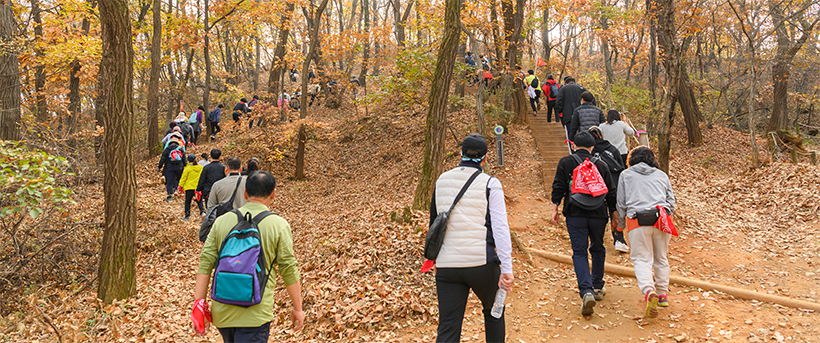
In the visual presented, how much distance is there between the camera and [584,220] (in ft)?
15.9

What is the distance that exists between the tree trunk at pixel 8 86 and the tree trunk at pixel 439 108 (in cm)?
895

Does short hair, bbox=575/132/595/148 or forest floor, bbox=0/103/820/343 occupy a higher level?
short hair, bbox=575/132/595/148

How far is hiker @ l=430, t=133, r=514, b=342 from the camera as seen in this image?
318cm

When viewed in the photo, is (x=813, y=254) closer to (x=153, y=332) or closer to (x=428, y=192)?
(x=428, y=192)

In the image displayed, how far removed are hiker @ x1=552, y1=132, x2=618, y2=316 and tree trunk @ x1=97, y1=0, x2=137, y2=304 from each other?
Answer: 5.89 m

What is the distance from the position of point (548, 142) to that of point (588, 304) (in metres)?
9.10

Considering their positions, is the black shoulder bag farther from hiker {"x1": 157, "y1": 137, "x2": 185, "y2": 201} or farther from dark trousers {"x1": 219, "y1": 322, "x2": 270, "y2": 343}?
hiker {"x1": 157, "y1": 137, "x2": 185, "y2": 201}

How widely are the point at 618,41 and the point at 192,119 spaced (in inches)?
757

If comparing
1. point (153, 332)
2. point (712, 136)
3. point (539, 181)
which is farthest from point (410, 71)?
point (712, 136)

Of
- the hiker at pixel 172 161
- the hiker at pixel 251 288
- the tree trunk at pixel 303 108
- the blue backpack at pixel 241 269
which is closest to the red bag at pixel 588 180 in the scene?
the hiker at pixel 251 288

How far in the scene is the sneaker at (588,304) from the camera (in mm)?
4734

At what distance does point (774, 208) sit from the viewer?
983 cm

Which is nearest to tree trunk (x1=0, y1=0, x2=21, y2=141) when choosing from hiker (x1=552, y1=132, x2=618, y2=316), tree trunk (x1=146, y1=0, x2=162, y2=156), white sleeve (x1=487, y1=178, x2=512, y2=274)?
tree trunk (x1=146, y1=0, x2=162, y2=156)

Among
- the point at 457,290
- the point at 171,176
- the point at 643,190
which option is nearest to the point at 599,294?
the point at 643,190
